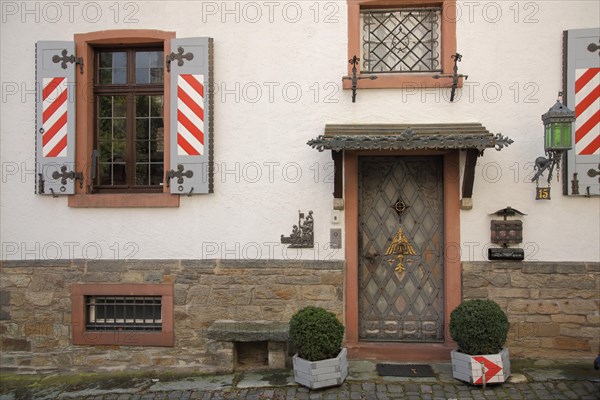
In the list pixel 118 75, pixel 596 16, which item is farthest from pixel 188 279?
pixel 596 16

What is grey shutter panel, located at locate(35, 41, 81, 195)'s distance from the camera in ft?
17.9

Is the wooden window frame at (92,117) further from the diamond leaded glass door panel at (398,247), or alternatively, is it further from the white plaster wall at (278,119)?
the diamond leaded glass door panel at (398,247)

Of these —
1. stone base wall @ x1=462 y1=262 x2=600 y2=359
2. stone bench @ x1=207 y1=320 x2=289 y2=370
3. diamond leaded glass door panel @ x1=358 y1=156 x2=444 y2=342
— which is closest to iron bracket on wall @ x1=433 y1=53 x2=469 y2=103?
diamond leaded glass door panel @ x1=358 y1=156 x2=444 y2=342

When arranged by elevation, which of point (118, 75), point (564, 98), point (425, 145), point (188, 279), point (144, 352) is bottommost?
point (144, 352)

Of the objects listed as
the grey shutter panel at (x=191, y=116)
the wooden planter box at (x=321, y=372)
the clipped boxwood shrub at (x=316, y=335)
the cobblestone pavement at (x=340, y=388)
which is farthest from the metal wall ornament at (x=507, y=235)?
the grey shutter panel at (x=191, y=116)

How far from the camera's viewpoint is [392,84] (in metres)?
5.30

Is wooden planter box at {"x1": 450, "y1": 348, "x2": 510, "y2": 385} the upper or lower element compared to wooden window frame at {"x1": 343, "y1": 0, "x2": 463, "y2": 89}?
lower

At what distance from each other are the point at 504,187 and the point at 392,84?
1.71 m

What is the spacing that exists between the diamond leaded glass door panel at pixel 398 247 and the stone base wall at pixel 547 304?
0.55 meters

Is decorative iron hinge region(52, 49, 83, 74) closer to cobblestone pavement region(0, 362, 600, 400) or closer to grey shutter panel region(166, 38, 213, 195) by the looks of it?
grey shutter panel region(166, 38, 213, 195)

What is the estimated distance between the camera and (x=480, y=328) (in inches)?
180

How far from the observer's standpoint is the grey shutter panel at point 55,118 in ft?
17.9

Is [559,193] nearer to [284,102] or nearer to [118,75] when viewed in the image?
[284,102]

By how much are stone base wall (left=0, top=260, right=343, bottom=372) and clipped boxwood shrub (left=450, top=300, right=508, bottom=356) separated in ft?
4.39
